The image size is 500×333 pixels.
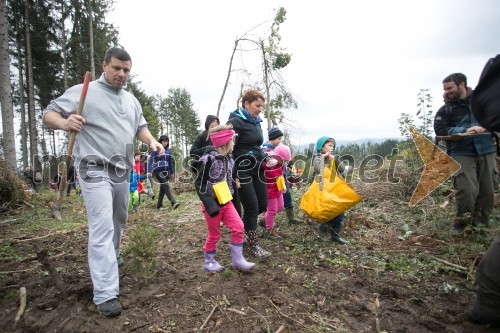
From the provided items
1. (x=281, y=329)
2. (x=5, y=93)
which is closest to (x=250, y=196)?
(x=281, y=329)

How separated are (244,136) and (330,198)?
1.44m

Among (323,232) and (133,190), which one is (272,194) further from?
(133,190)

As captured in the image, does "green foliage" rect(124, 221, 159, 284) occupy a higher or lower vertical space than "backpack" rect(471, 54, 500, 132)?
lower

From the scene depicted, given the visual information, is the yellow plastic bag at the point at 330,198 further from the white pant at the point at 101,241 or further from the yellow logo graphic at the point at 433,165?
the white pant at the point at 101,241

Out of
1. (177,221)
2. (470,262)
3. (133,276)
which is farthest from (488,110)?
(177,221)

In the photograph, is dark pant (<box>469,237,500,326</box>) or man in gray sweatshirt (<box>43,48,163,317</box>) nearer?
dark pant (<box>469,237,500,326</box>)

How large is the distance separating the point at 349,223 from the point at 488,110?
3.13 metres

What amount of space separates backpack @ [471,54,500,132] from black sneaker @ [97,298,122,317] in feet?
10.7

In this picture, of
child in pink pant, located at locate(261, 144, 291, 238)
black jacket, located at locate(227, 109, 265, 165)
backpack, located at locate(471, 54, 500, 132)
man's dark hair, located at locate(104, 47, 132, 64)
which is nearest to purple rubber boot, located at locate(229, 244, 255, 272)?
black jacket, located at locate(227, 109, 265, 165)

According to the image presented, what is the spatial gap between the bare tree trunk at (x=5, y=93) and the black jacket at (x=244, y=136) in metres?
9.58

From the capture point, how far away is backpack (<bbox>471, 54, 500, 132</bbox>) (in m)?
2.00

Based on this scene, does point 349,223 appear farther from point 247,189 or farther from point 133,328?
point 133,328

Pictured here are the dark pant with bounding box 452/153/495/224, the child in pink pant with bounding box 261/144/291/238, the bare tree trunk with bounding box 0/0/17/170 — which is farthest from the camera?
the bare tree trunk with bounding box 0/0/17/170

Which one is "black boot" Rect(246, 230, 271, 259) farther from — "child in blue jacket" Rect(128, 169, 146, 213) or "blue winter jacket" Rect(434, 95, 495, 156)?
"child in blue jacket" Rect(128, 169, 146, 213)
